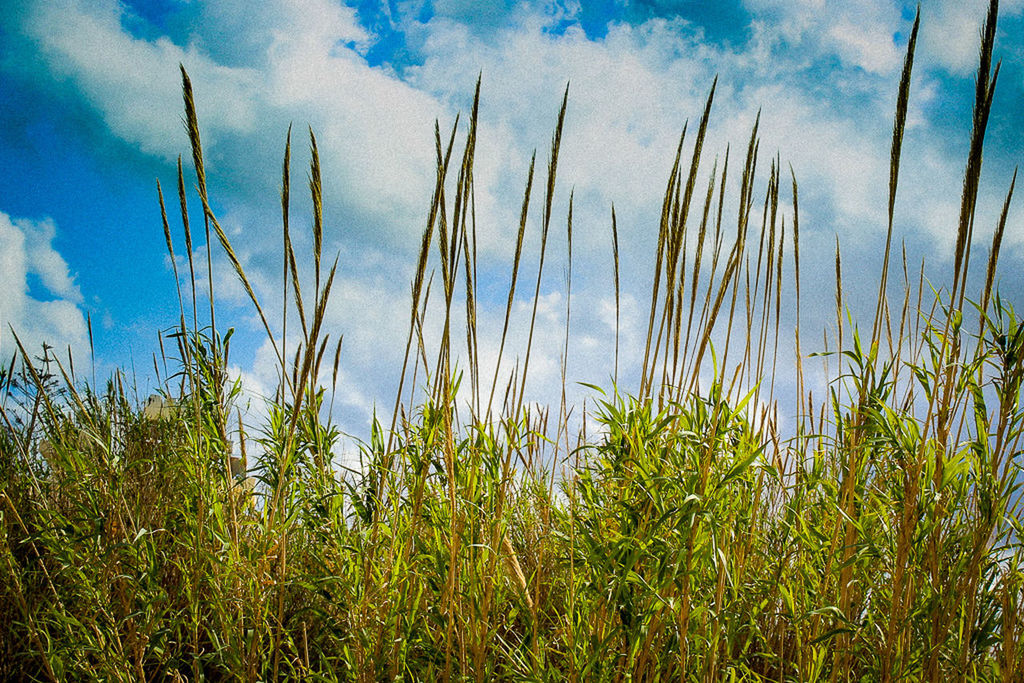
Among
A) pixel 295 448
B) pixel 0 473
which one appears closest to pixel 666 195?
pixel 295 448

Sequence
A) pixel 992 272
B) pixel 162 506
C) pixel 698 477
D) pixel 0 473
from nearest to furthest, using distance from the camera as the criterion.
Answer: pixel 698 477, pixel 992 272, pixel 162 506, pixel 0 473

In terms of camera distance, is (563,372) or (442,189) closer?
(442,189)

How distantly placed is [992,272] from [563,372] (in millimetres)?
1133

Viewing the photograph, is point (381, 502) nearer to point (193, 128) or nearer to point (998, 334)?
point (193, 128)

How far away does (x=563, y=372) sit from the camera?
211 cm

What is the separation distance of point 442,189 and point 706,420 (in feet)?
A: 2.55

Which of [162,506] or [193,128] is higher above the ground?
[193,128]

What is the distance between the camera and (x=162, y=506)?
240cm

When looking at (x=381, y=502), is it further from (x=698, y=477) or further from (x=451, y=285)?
(x=698, y=477)

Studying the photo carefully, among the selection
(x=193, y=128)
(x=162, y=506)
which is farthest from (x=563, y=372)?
(x=162, y=506)

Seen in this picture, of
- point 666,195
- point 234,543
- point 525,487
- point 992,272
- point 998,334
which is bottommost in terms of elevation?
point 234,543

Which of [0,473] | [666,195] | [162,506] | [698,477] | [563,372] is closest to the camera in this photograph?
[698,477]

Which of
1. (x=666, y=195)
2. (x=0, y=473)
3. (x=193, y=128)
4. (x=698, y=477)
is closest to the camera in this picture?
(x=698, y=477)

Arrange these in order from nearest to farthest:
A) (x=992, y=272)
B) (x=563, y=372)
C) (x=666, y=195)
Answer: (x=992, y=272) < (x=666, y=195) < (x=563, y=372)
